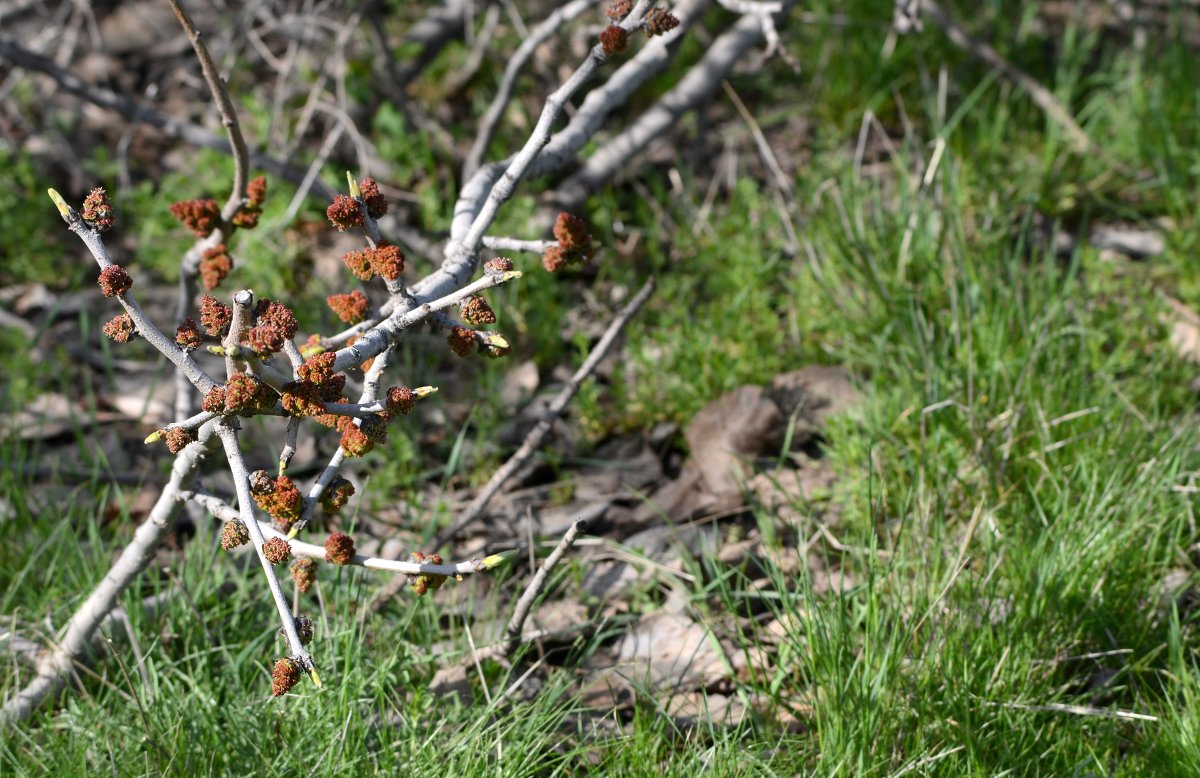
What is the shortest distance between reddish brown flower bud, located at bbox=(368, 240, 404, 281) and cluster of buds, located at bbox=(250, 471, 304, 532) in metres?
0.43

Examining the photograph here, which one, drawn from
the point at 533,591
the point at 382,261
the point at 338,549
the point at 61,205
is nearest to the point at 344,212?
the point at 382,261

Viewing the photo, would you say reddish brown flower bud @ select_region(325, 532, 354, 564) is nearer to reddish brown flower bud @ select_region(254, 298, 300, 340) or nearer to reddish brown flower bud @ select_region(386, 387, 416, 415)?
reddish brown flower bud @ select_region(386, 387, 416, 415)

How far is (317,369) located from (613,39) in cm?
94

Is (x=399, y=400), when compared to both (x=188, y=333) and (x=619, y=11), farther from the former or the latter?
(x=619, y=11)

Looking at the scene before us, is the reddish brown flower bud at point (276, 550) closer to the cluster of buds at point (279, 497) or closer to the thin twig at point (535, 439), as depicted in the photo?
the cluster of buds at point (279, 497)

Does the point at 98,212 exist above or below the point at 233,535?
above

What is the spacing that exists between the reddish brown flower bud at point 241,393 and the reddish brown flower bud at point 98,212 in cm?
42

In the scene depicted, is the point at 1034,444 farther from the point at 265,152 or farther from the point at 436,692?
the point at 265,152

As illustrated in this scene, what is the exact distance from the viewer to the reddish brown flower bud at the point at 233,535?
1938 millimetres

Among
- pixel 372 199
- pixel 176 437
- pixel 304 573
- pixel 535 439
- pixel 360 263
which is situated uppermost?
pixel 372 199

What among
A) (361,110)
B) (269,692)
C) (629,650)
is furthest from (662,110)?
(269,692)

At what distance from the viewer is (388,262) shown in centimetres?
206

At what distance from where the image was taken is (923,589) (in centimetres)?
271

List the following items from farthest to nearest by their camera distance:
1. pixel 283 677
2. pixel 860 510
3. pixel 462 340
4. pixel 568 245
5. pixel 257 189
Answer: pixel 860 510 → pixel 257 189 → pixel 568 245 → pixel 462 340 → pixel 283 677
